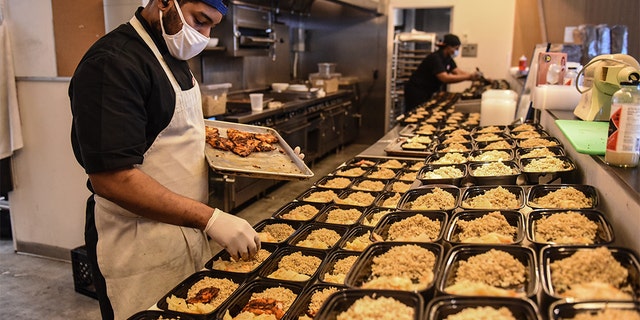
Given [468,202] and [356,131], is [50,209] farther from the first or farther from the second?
[356,131]

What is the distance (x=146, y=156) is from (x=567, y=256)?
1362 mm

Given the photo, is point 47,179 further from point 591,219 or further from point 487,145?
point 591,219

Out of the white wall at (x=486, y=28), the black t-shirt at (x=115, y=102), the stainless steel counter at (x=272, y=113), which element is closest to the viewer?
the black t-shirt at (x=115, y=102)

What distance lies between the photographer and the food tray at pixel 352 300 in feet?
3.51

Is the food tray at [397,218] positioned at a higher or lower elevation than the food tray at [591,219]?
lower

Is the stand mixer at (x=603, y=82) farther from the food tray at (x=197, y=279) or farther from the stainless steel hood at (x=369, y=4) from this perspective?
the stainless steel hood at (x=369, y=4)

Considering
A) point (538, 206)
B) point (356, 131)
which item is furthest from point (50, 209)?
point (356, 131)

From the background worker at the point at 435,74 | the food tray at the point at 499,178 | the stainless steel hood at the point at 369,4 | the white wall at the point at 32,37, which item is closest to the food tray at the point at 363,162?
the food tray at the point at 499,178

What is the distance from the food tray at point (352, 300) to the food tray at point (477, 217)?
32 centimetres

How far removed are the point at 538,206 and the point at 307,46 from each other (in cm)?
812

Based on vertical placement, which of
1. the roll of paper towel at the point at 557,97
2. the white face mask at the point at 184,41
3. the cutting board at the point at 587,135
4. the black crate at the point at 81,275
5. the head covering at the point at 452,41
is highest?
the head covering at the point at 452,41

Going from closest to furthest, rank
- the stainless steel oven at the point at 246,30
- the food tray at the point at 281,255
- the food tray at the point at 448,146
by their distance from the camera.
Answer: the food tray at the point at 281,255 → the food tray at the point at 448,146 → the stainless steel oven at the point at 246,30

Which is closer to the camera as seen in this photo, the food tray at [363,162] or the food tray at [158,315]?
the food tray at [158,315]


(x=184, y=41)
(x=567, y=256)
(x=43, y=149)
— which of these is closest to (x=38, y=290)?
(x=43, y=149)
